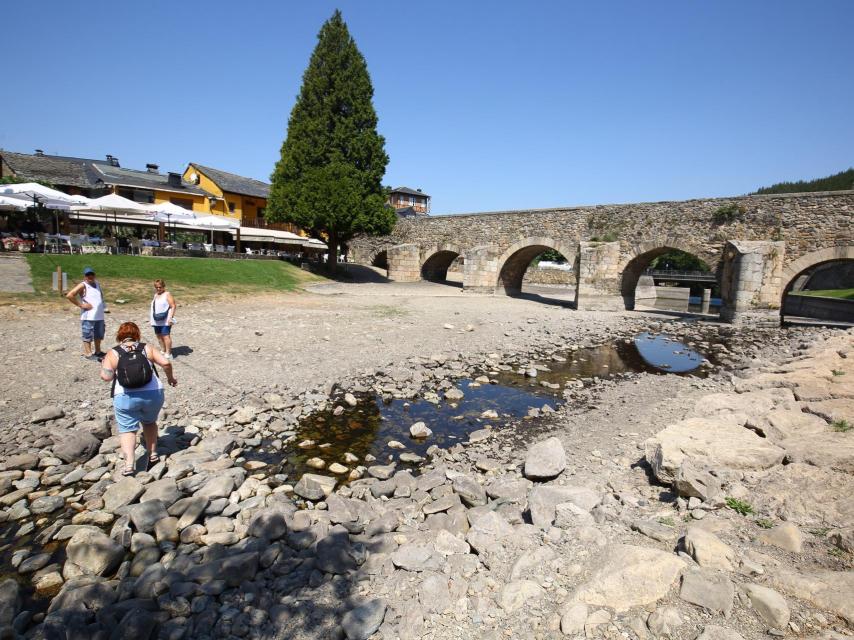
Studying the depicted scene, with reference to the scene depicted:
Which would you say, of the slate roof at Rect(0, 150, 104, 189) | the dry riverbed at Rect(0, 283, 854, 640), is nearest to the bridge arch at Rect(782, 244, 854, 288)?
the dry riverbed at Rect(0, 283, 854, 640)

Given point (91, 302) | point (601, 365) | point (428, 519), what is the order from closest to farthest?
point (428, 519) < point (91, 302) < point (601, 365)

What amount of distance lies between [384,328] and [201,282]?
30.5 feet

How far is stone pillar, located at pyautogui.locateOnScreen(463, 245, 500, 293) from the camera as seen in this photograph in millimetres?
28031

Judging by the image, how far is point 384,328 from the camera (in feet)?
46.3

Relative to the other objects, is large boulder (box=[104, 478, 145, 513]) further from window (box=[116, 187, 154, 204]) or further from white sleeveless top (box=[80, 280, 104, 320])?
window (box=[116, 187, 154, 204])

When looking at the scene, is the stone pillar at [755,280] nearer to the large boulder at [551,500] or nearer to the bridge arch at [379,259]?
the large boulder at [551,500]

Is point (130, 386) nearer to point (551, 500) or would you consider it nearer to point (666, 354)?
point (551, 500)

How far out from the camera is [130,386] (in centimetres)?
460

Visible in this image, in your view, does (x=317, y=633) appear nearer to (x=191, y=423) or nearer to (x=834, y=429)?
(x=191, y=423)

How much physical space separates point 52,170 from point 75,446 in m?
37.9

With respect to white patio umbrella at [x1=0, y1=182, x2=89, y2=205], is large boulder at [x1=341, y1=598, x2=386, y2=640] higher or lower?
lower

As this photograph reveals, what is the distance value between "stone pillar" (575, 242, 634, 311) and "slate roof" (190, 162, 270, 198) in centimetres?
2671

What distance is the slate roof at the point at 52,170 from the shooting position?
3127 centimetres

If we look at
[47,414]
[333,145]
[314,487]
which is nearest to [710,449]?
[314,487]
